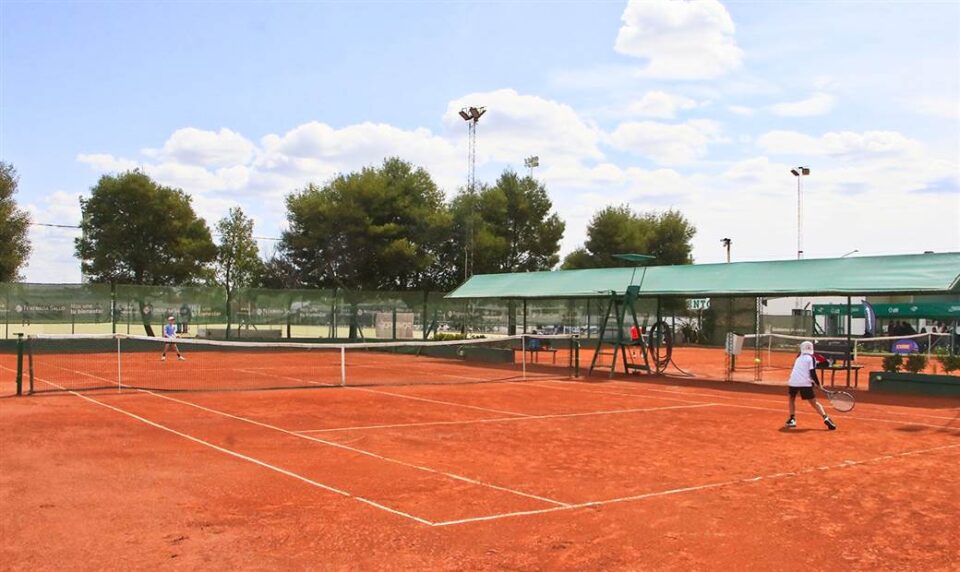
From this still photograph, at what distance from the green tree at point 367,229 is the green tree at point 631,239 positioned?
18042 millimetres

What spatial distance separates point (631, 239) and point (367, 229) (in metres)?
24.7

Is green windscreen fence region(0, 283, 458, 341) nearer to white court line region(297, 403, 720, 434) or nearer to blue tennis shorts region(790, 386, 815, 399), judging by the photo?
white court line region(297, 403, 720, 434)

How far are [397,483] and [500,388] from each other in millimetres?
11978

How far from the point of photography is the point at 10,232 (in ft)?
131

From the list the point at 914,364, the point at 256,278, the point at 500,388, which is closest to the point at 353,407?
the point at 500,388

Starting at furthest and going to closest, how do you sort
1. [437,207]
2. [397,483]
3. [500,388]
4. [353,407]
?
[437,207], [500,388], [353,407], [397,483]

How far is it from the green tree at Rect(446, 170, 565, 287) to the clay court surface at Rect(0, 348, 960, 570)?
4066cm

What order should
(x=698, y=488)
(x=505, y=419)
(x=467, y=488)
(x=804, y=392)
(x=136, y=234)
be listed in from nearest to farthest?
1. (x=467, y=488)
2. (x=698, y=488)
3. (x=804, y=392)
4. (x=505, y=419)
5. (x=136, y=234)

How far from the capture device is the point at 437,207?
5053 cm

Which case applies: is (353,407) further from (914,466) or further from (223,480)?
(914,466)

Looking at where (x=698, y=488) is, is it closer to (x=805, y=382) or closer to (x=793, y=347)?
(x=805, y=382)

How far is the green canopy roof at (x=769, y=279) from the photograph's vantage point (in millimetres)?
20797

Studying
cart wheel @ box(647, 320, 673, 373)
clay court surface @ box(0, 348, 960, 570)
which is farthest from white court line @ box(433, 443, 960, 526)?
cart wheel @ box(647, 320, 673, 373)

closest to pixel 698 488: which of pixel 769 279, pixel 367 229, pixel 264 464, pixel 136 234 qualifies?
pixel 264 464
